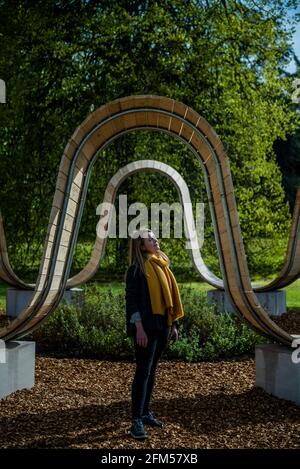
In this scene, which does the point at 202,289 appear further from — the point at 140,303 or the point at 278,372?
the point at 140,303

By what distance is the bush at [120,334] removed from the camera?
7.52 meters

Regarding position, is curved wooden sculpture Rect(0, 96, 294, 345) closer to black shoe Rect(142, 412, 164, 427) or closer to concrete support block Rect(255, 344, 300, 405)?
concrete support block Rect(255, 344, 300, 405)

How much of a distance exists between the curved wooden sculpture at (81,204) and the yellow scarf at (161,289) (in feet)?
3.38

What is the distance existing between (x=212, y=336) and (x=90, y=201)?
22.6ft

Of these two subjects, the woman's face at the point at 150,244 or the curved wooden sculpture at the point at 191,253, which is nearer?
the woman's face at the point at 150,244

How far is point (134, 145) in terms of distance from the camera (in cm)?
1434

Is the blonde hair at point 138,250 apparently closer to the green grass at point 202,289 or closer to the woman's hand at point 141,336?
the woman's hand at point 141,336

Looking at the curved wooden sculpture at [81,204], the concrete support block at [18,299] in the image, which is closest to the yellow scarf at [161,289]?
the curved wooden sculpture at [81,204]

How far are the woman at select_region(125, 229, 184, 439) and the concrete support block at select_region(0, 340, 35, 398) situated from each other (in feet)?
4.75

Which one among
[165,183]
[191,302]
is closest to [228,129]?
[165,183]

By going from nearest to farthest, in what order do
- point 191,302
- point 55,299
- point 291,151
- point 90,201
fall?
point 55,299 < point 191,302 < point 90,201 < point 291,151

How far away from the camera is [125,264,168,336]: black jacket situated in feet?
14.8

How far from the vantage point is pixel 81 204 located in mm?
5941

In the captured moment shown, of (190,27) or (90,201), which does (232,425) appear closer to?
(90,201)
